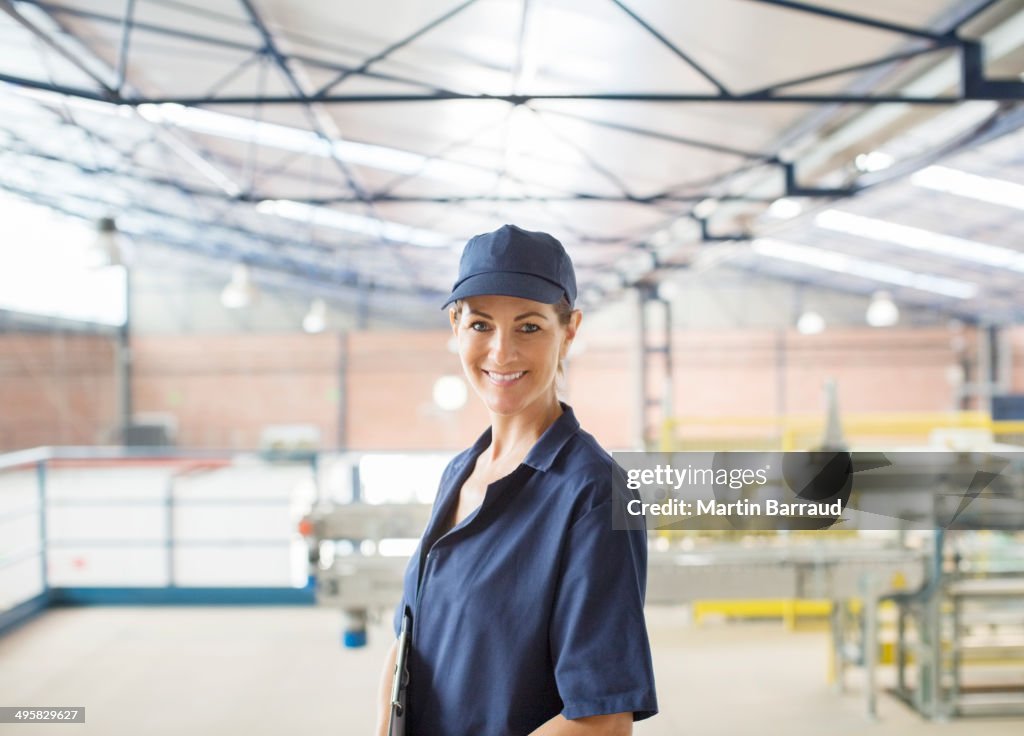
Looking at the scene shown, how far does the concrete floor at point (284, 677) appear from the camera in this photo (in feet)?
13.3

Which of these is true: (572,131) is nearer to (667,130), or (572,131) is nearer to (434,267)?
(667,130)

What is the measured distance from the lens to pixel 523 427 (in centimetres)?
115

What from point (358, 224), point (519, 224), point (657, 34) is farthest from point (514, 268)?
point (358, 224)

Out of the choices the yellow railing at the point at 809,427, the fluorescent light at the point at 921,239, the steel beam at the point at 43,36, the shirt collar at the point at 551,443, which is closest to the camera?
the shirt collar at the point at 551,443

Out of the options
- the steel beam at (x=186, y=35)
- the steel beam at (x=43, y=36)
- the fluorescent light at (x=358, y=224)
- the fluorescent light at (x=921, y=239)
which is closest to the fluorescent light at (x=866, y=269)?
the fluorescent light at (x=921, y=239)

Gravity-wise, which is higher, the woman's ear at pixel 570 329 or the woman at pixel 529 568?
the woman's ear at pixel 570 329

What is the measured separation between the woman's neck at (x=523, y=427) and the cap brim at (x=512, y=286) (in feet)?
0.62

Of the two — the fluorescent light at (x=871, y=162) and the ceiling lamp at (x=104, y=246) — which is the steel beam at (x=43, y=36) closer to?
the ceiling lamp at (x=104, y=246)

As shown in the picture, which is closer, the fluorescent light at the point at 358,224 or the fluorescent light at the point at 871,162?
the fluorescent light at the point at 871,162

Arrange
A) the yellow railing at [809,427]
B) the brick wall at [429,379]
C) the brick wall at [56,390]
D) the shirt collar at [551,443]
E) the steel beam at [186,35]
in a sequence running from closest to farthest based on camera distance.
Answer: the shirt collar at [551,443] → the steel beam at [186,35] → the yellow railing at [809,427] → the brick wall at [56,390] → the brick wall at [429,379]

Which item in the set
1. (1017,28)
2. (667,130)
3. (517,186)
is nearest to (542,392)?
(1017,28)

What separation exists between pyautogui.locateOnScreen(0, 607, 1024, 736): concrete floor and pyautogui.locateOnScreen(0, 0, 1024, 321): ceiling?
312cm

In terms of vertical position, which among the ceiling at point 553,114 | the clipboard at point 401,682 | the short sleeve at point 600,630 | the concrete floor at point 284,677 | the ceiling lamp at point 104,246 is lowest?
the concrete floor at point 284,677

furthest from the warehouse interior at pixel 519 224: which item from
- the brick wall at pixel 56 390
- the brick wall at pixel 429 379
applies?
the brick wall at pixel 429 379
